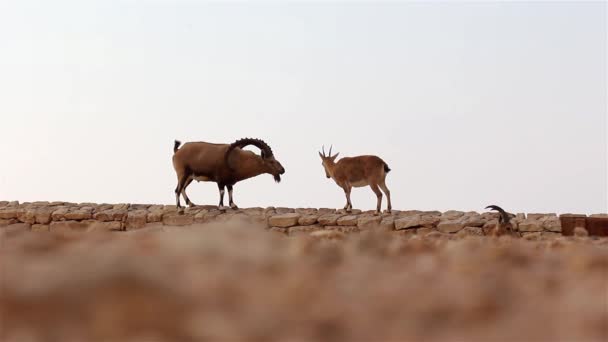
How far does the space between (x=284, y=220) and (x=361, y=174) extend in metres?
2.28

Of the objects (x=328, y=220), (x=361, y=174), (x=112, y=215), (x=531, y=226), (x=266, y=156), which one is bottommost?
(x=531, y=226)

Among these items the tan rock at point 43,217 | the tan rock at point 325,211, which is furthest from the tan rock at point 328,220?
the tan rock at point 43,217

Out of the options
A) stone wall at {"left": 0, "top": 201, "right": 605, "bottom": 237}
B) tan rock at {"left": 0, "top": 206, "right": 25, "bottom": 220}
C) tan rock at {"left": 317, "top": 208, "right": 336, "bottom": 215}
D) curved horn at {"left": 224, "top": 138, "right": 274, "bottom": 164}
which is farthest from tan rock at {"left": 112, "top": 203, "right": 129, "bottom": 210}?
tan rock at {"left": 317, "top": 208, "right": 336, "bottom": 215}

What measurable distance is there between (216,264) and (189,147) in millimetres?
13682

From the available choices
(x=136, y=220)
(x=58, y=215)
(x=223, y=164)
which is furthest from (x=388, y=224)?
(x=58, y=215)

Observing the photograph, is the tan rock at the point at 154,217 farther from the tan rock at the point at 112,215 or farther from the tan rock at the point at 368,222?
the tan rock at the point at 368,222

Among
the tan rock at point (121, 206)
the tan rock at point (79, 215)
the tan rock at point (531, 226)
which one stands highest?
the tan rock at point (121, 206)

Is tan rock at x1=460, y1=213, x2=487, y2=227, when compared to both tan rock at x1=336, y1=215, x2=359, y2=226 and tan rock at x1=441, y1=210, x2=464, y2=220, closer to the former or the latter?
tan rock at x1=441, y1=210, x2=464, y2=220

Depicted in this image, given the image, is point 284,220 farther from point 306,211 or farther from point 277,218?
point 306,211

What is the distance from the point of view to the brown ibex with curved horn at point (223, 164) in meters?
14.9

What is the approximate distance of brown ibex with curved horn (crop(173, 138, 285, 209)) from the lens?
14906mm

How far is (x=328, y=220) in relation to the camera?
13.3 metres

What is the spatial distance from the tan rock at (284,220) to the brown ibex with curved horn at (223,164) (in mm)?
1655

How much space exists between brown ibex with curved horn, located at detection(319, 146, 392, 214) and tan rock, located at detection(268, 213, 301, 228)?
5.11 feet
